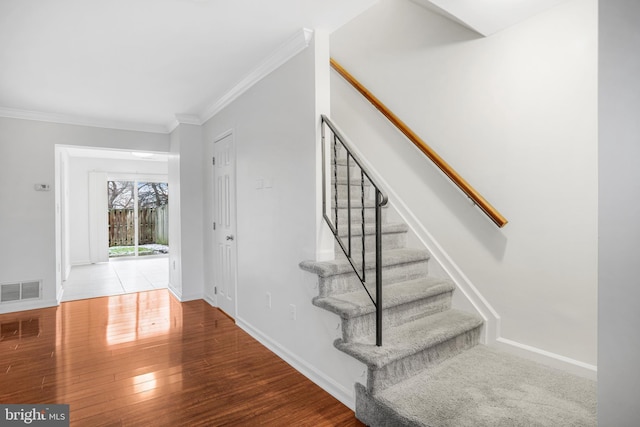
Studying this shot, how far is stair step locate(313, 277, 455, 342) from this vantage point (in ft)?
6.66

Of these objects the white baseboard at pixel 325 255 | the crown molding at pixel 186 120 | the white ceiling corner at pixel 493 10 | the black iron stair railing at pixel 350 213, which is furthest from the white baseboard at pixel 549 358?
the crown molding at pixel 186 120

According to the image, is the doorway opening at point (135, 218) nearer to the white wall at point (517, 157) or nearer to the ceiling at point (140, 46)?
the ceiling at point (140, 46)

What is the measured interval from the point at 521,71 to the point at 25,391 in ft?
13.0

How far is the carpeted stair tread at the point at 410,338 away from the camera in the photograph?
186cm

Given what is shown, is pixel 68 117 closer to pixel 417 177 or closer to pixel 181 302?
pixel 181 302

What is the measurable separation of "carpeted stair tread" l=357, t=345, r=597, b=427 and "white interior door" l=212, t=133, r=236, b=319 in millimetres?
2321

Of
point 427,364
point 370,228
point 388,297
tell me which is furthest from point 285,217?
point 427,364

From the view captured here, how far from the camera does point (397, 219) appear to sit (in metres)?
3.11

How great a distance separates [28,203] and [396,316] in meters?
4.75

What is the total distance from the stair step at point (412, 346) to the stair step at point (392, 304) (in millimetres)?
51

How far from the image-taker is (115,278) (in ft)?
20.3

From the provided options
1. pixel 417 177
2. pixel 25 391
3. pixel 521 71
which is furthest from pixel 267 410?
pixel 521 71

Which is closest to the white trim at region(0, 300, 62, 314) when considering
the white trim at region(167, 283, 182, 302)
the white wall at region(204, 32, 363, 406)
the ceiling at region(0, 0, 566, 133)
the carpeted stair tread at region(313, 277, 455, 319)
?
the white trim at region(167, 283, 182, 302)

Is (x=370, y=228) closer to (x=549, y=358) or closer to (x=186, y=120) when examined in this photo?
(x=549, y=358)
